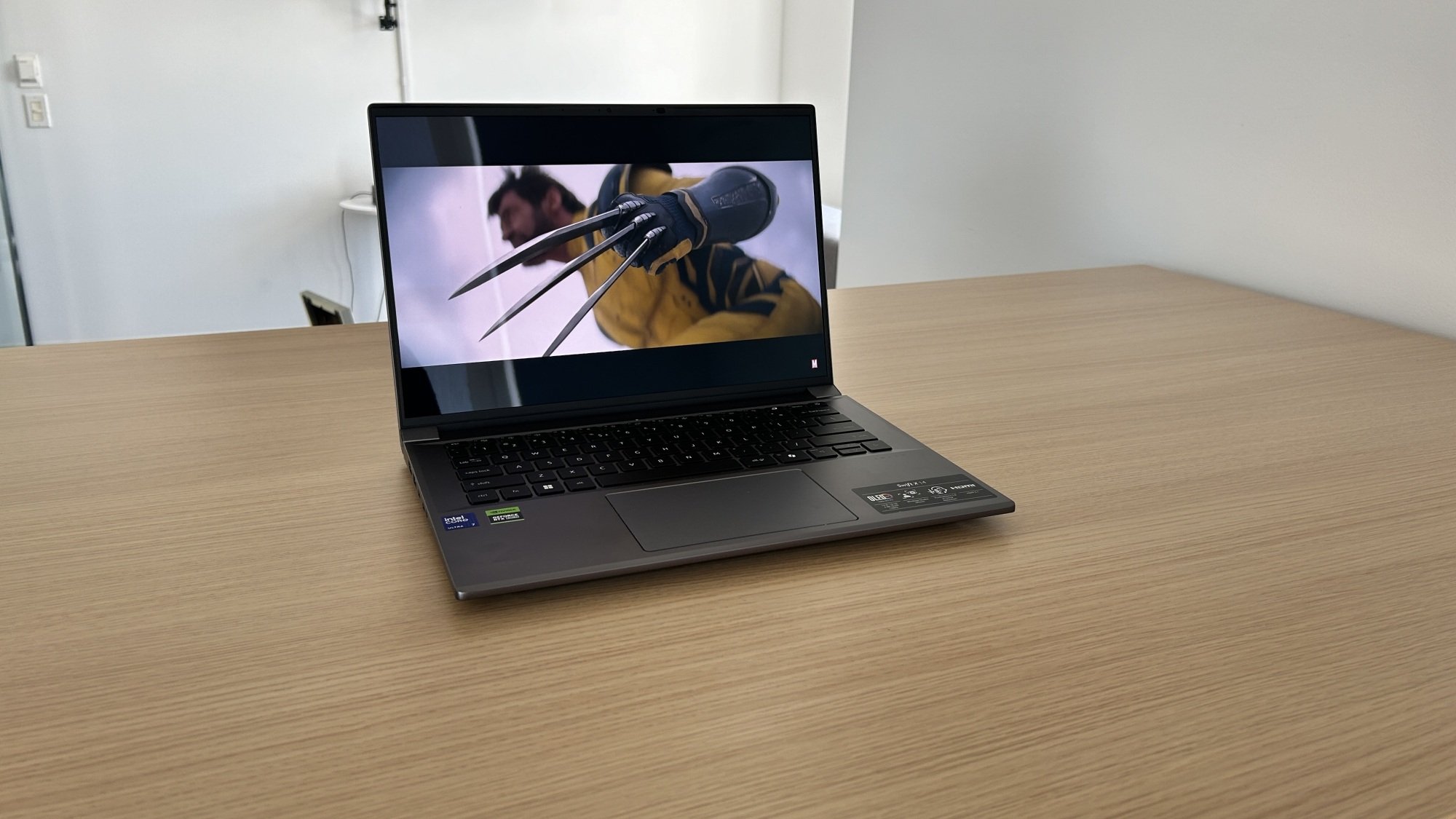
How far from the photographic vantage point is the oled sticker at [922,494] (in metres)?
0.61

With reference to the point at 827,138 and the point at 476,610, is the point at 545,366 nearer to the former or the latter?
the point at 476,610

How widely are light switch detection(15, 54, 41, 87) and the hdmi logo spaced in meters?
3.14

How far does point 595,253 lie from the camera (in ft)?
2.33

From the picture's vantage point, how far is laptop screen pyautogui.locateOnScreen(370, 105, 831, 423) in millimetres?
673

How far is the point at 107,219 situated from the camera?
311 centimetres

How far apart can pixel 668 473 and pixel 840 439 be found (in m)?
0.13

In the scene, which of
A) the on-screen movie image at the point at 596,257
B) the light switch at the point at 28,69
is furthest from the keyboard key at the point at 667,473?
the light switch at the point at 28,69

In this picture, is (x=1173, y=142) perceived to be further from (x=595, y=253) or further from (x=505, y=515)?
(x=505, y=515)

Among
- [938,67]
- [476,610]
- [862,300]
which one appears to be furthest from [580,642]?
[938,67]

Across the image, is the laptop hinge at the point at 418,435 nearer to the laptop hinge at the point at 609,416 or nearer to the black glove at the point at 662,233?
the laptop hinge at the point at 609,416

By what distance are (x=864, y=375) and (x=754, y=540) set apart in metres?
0.36

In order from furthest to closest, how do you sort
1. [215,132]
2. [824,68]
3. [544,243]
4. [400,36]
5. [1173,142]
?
[824,68] → [400,36] → [215,132] → [1173,142] → [544,243]

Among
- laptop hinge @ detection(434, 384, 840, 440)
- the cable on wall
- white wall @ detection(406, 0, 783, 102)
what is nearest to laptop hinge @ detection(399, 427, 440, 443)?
laptop hinge @ detection(434, 384, 840, 440)

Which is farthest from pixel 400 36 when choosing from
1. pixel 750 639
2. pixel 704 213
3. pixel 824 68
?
pixel 750 639
